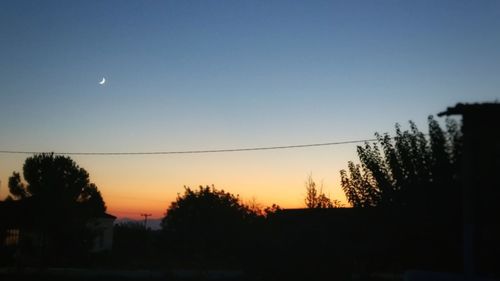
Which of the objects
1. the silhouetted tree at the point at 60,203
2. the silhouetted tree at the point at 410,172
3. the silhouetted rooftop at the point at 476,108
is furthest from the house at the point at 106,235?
the silhouetted rooftop at the point at 476,108

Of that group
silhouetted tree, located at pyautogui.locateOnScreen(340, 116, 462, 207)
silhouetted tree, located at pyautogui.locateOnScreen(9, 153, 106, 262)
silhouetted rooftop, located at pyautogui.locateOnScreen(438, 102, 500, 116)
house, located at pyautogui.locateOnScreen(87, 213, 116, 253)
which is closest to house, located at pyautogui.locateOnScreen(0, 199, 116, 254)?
silhouetted tree, located at pyautogui.locateOnScreen(9, 153, 106, 262)

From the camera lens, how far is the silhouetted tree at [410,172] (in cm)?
1870

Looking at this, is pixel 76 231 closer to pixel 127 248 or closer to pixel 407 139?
pixel 127 248

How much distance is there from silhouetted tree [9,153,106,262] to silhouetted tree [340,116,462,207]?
824 inches

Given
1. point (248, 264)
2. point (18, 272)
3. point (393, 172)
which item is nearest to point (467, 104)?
point (393, 172)

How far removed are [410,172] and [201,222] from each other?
2437 cm

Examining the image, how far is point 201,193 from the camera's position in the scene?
46875mm

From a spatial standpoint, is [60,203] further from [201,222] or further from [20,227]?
[201,222]

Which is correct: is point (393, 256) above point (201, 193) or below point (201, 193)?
below

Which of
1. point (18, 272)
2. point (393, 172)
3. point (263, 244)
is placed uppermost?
point (393, 172)

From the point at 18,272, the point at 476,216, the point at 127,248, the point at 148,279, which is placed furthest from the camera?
the point at 127,248

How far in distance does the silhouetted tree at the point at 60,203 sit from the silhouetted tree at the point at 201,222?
6404 millimetres

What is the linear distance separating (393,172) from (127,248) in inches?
1354

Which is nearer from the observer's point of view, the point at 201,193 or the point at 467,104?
the point at 467,104
